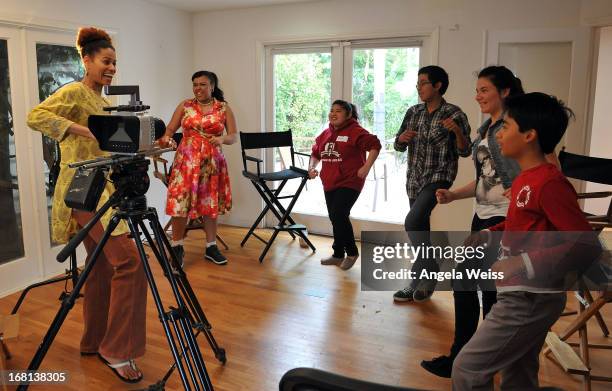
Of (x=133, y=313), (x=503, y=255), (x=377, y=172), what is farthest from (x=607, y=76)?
(x=133, y=313)

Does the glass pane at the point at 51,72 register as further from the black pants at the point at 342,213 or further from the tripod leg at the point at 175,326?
the tripod leg at the point at 175,326

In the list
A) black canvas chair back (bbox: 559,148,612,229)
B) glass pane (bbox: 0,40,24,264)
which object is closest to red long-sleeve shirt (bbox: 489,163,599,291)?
black canvas chair back (bbox: 559,148,612,229)

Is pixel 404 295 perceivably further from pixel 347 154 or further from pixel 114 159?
pixel 114 159

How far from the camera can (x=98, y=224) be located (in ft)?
7.64

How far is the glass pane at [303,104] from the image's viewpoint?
4906mm

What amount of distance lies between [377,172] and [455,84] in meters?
1.09

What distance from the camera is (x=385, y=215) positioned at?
483 cm

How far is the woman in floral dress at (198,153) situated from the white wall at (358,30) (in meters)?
1.20

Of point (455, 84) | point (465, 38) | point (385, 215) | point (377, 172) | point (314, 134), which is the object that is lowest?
point (385, 215)

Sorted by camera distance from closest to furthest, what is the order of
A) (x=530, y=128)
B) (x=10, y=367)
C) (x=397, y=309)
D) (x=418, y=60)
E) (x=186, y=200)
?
(x=530, y=128), (x=10, y=367), (x=397, y=309), (x=186, y=200), (x=418, y=60)

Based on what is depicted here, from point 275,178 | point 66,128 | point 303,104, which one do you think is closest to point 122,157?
point 66,128

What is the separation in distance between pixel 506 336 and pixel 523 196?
42 cm

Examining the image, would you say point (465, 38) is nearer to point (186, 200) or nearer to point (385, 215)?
point (385, 215)

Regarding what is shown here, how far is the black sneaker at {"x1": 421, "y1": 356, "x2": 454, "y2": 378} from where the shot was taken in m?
2.40
